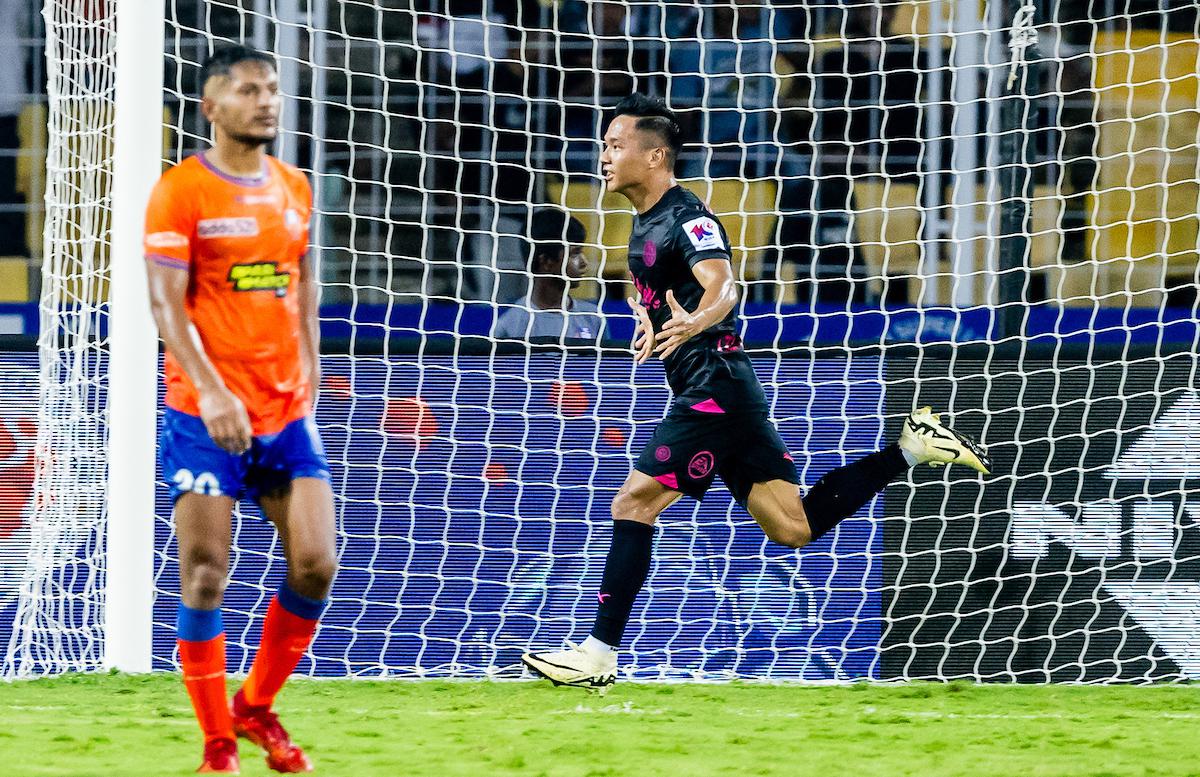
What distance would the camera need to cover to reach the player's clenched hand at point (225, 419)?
10.7 feet

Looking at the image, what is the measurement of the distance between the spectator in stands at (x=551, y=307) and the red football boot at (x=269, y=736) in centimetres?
227

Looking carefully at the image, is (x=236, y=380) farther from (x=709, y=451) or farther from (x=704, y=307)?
(x=709, y=451)

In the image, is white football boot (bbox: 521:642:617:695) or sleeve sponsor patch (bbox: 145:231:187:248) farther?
white football boot (bbox: 521:642:617:695)

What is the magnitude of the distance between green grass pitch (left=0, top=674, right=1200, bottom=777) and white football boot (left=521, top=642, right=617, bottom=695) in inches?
3.0

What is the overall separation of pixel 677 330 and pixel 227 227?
1.43 m

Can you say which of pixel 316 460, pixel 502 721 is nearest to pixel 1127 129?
pixel 502 721

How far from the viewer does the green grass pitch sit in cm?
372

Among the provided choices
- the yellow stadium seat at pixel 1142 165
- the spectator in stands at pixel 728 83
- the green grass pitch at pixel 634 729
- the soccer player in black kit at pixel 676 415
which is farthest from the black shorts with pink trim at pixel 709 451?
the yellow stadium seat at pixel 1142 165

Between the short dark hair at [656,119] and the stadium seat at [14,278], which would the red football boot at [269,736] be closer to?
the short dark hair at [656,119]

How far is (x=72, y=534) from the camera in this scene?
5418 millimetres

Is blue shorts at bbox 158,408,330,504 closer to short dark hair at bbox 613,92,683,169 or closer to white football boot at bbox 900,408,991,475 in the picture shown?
short dark hair at bbox 613,92,683,169

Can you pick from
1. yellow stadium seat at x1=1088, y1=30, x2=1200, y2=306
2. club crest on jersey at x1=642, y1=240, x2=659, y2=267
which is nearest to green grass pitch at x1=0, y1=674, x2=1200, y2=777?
club crest on jersey at x1=642, y1=240, x2=659, y2=267

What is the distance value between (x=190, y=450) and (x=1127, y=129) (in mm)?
5367

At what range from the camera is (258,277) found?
11.4ft
